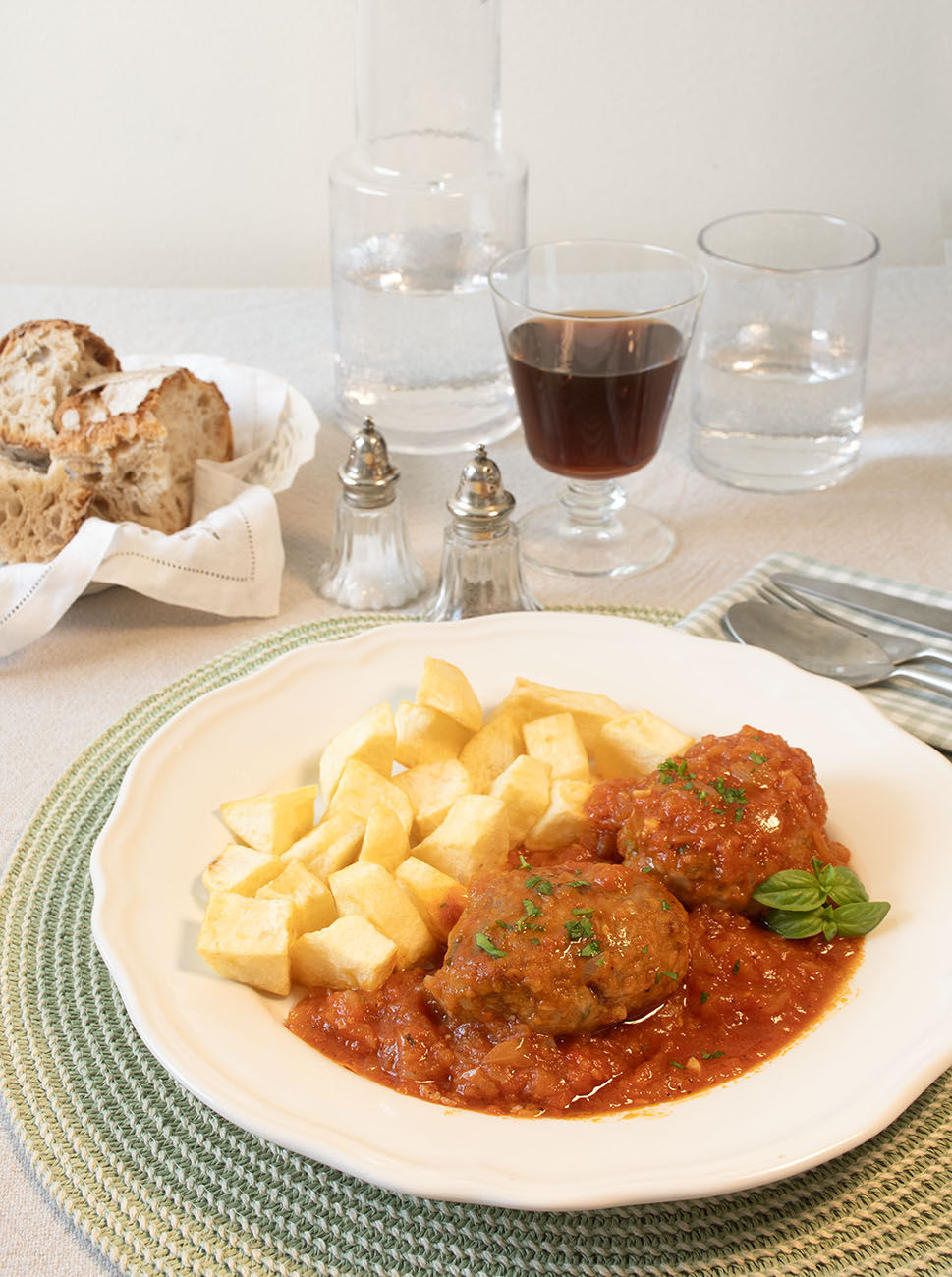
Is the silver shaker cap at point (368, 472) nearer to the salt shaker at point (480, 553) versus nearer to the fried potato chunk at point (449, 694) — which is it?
the salt shaker at point (480, 553)

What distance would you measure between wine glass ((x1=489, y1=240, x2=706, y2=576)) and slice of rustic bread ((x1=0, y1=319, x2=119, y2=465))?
3.22 feet

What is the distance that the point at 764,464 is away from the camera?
332cm

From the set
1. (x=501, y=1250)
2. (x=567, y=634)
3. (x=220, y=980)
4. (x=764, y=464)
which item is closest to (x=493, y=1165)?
(x=501, y=1250)

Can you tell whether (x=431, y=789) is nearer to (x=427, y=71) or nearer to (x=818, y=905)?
(x=818, y=905)

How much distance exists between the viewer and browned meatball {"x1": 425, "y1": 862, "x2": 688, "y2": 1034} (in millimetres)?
1651

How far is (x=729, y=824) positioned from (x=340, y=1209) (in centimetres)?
72

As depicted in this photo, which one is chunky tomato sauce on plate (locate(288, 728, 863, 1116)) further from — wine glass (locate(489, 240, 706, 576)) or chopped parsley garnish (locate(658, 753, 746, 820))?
wine glass (locate(489, 240, 706, 576))

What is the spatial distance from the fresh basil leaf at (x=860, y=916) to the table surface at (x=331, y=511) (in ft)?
3.61

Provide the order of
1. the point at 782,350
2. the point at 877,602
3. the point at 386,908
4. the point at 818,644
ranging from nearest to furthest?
1. the point at 386,908
2. the point at 818,644
3. the point at 877,602
4. the point at 782,350

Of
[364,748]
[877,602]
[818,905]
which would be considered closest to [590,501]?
[877,602]

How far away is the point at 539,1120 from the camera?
61.0 inches

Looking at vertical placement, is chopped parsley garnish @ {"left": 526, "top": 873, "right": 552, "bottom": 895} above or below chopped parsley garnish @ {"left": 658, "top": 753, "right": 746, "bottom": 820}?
below

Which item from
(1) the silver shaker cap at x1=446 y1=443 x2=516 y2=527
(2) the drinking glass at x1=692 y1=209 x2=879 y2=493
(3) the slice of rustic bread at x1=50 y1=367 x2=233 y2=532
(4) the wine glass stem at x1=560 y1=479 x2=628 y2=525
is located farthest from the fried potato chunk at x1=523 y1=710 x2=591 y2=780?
(2) the drinking glass at x1=692 y1=209 x2=879 y2=493

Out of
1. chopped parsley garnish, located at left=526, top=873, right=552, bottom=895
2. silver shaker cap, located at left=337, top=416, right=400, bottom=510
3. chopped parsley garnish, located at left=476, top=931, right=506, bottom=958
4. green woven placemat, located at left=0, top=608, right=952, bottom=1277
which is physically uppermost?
silver shaker cap, located at left=337, top=416, right=400, bottom=510
